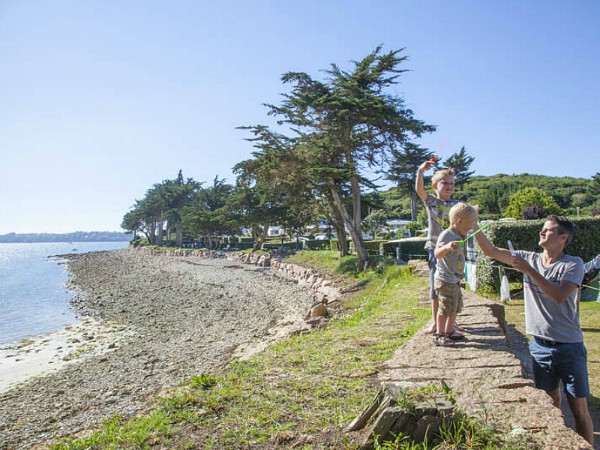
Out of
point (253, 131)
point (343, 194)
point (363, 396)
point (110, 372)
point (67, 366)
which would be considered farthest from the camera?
point (343, 194)

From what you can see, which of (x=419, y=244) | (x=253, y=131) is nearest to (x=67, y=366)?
(x=253, y=131)

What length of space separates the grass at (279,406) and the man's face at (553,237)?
1.50 m

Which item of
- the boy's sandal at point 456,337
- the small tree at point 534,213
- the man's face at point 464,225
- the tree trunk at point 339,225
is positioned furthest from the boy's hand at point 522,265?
the small tree at point 534,213

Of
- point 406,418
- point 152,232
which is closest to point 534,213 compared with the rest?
point 406,418

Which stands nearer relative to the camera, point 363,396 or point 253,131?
point 363,396

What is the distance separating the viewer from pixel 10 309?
20391 mm

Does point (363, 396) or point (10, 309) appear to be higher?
point (363, 396)

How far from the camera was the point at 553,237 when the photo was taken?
119 inches

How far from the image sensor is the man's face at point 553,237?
9.83ft

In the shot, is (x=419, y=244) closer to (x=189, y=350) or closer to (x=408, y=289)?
(x=408, y=289)

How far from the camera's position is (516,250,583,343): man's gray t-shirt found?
2912 mm

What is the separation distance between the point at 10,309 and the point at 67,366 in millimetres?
14299

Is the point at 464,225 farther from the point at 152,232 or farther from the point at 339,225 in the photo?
the point at 152,232

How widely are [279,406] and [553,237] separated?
9.43 feet
